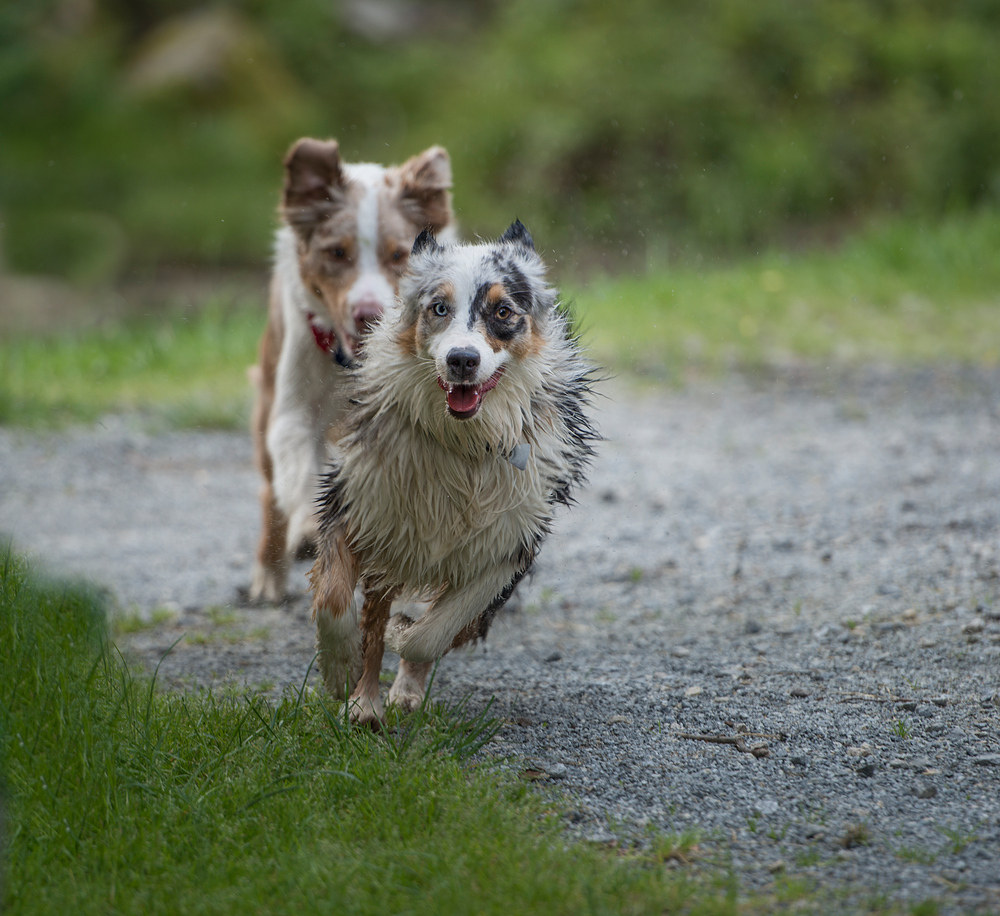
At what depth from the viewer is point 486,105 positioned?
13.3 m

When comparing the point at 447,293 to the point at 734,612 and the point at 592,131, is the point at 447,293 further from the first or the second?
the point at 592,131

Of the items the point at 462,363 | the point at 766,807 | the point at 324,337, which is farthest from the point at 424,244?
the point at 766,807

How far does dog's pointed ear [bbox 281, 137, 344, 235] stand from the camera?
4.73 meters

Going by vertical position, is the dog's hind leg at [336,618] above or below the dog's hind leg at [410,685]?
above

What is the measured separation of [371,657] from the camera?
12.2 ft

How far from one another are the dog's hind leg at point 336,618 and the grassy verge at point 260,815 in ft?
0.42

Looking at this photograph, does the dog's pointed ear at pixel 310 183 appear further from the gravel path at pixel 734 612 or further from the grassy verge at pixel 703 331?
the grassy verge at pixel 703 331

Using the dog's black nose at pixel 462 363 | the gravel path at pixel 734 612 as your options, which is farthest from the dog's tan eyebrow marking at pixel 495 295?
the gravel path at pixel 734 612

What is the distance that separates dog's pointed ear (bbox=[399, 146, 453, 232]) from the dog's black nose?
1612 millimetres

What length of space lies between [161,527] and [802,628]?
3728mm

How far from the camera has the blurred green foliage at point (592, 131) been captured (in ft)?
41.2

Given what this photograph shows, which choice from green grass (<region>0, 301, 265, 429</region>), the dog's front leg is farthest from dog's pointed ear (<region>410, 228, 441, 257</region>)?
green grass (<region>0, 301, 265, 429</region>)

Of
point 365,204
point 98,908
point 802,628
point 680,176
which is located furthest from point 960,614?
point 680,176

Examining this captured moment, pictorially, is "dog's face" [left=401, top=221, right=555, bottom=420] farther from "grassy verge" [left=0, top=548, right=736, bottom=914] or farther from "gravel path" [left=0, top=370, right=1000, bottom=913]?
"gravel path" [left=0, top=370, right=1000, bottom=913]
